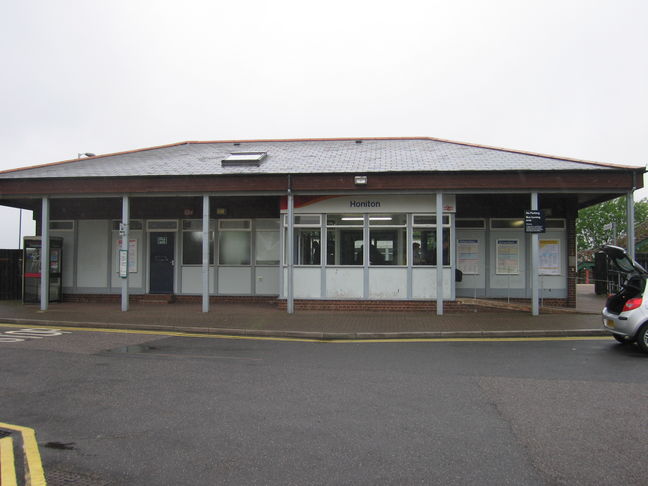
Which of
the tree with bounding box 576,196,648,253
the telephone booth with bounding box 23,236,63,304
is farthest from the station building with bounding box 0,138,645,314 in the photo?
the tree with bounding box 576,196,648,253

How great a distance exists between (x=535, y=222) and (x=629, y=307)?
4.45 meters

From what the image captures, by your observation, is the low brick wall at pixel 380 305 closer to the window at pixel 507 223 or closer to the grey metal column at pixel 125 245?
the window at pixel 507 223

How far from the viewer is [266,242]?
53.3 ft

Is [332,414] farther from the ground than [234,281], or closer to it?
closer to it

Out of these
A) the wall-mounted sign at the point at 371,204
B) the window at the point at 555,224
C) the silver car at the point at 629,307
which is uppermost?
the wall-mounted sign at the point at 371,204

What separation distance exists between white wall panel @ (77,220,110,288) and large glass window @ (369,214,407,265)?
29.4 feet

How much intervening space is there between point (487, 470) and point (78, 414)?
4.12m

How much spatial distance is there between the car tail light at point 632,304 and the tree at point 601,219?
50.6 m

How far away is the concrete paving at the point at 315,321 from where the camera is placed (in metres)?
10.6

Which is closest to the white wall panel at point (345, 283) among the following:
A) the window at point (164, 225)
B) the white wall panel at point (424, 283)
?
the white wall panel at point (424, 283)

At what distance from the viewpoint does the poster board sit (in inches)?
598

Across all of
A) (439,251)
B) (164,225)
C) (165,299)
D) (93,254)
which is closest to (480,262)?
(439,251)

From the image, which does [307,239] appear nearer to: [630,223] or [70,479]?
[630,223]

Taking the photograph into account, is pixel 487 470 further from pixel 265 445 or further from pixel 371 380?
pixel 371 380
